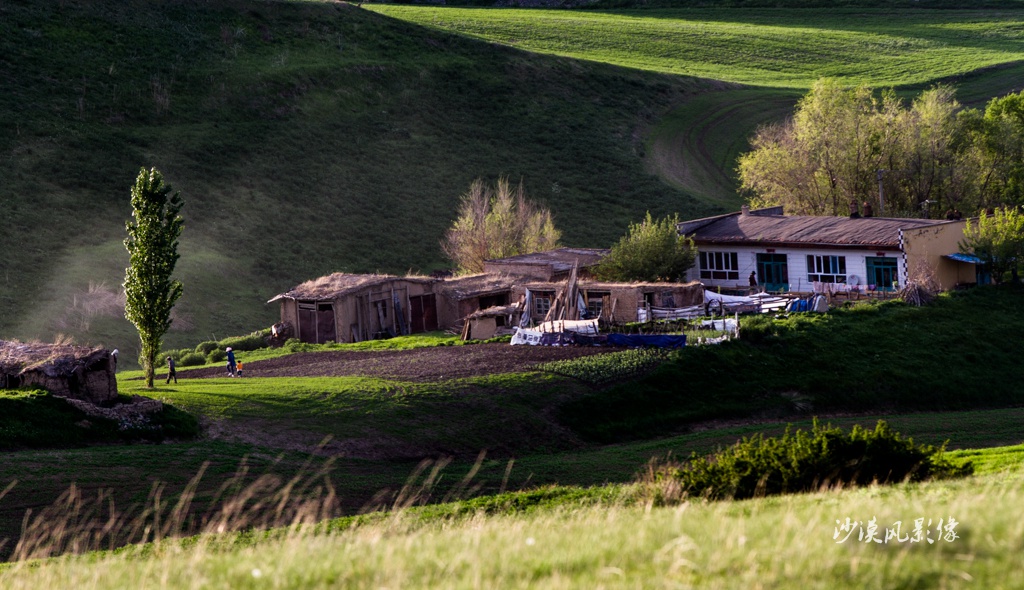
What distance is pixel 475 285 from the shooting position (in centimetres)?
5666

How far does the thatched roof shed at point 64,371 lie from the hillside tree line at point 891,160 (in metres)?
48.7

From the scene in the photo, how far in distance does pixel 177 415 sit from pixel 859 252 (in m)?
33.7

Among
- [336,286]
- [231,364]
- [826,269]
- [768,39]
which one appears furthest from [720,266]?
[768,39]

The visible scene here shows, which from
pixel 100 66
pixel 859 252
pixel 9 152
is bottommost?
pixel 859 252

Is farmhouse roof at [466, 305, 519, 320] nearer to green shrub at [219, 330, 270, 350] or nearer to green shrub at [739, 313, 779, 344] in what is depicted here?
green shrub at [739, 313, 779, 344]

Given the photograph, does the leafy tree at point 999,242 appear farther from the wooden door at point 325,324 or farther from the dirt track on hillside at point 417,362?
the wooden door at point 325,324

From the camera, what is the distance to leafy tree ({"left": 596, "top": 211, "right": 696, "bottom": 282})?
5609 cm

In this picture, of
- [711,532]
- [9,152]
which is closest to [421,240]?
[9,152]

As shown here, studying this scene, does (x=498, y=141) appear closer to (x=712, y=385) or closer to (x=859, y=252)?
(x=859, y=252)

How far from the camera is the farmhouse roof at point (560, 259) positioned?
194 feet

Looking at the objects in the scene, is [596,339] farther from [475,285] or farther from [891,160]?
[891,160]

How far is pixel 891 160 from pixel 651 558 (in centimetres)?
6580

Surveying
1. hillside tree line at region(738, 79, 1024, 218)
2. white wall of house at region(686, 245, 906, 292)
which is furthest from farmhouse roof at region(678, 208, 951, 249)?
hillside tree line at region(738, 79, 1024, 218)

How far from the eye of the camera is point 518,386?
37781 millimetres
